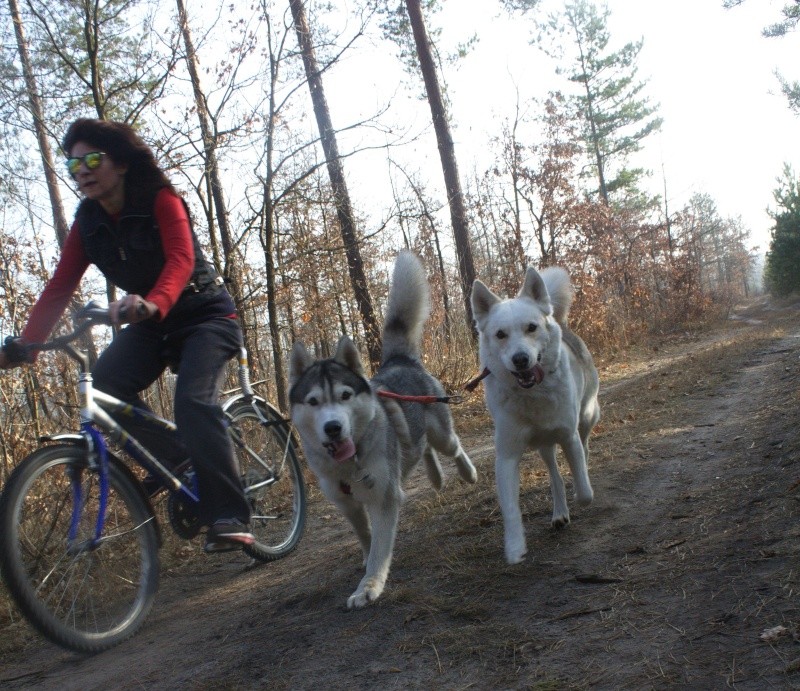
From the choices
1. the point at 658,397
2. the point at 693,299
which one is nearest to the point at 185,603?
the point at 658,397

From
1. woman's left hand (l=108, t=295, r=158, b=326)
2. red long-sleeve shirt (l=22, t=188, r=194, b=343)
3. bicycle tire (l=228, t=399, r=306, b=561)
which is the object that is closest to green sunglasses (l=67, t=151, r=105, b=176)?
red long-sleeve shirt (l=22, t=188, r=194, b=343)

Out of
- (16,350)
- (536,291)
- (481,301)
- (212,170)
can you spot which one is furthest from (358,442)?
(212,170)

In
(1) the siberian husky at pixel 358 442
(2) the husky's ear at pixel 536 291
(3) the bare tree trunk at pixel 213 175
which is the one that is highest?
(3) the bare tree trunk at pixel 213 175

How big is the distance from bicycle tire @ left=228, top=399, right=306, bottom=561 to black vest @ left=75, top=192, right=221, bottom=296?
1.16 meters

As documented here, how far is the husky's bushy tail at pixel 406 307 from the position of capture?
4.53 metres

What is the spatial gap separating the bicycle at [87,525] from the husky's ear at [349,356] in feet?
3.34

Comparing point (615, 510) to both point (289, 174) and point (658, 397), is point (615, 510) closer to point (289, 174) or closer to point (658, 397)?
point (658, 397)

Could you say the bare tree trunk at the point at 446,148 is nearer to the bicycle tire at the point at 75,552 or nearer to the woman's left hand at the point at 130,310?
the bicycle tire at the point at 75,552

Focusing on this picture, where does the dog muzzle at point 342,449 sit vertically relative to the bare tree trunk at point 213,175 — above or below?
below

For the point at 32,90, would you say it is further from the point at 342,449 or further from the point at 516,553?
the point at 516,553

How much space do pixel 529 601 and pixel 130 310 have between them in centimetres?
209

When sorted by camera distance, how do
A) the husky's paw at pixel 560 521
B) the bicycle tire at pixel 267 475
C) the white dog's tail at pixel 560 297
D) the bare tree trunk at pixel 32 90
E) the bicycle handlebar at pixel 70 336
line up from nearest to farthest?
the bicycle handlebar at pixel 70 336
the husky's paw at pixel 560 521
the bicycle tire at pixel 267 475
the white dog's tail at pixel 560 297
the bare tree trunk at pixel 32 90

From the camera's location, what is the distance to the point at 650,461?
15.5 ft

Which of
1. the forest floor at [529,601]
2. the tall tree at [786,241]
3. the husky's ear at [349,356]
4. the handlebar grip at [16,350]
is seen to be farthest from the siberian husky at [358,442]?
the tall tree at [786,241]
